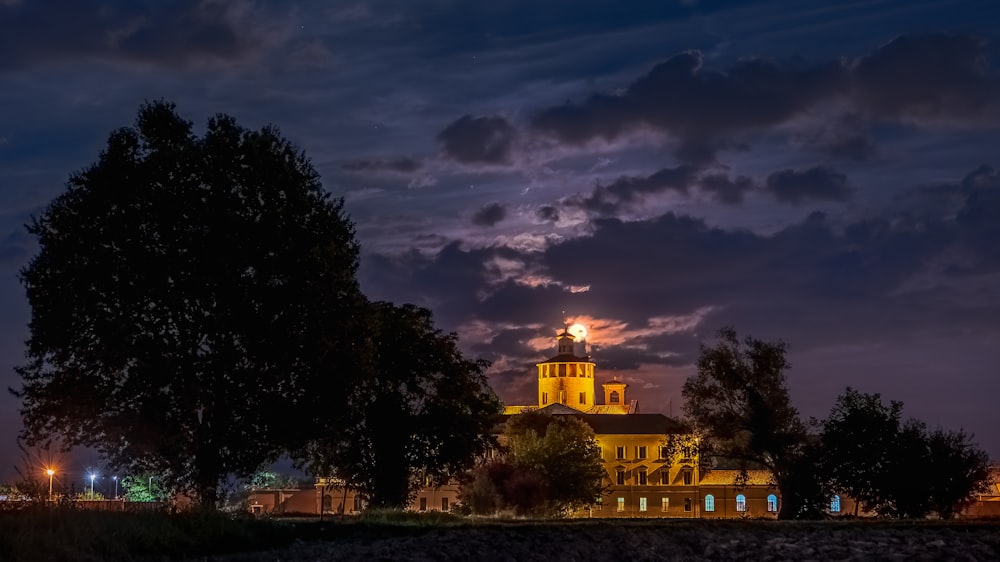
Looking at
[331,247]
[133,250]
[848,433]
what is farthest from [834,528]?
[848,433]

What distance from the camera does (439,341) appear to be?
195 feet

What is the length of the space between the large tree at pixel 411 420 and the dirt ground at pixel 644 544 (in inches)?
1068

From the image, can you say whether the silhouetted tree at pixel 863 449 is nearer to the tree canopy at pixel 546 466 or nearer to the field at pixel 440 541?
the tree canopy at pixel 546 466

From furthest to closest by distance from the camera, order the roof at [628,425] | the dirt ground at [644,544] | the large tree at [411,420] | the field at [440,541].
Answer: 1. the roof at [628,425]
2. the large tree at [411,420]
3. the dirt ground at [644,544]
4. the field at [440,541]

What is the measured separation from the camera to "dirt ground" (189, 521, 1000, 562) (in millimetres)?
23328

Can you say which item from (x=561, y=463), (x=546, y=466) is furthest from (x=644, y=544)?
(x=561, y=463)

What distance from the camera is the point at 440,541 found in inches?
978

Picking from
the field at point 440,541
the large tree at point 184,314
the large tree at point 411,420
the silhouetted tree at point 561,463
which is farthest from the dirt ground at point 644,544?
the silhouetted tree at point 561,463

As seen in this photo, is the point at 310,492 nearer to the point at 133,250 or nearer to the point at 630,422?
the point at 630,422

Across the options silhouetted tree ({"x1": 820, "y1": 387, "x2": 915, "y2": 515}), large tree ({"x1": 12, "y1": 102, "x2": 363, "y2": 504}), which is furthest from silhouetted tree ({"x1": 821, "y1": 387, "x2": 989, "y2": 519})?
large tree ({"x1": 12, "y1": 102, "x2": 363, "y2": 504})

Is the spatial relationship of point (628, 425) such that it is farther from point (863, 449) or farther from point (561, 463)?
point (863, 449)

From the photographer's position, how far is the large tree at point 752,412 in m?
78.3

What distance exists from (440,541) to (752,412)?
2309 inches

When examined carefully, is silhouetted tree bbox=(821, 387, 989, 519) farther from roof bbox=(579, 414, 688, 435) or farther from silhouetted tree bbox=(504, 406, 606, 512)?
roof bbox=(579, 414, 688, 435)
